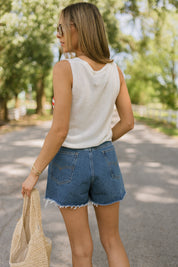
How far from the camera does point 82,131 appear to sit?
1851 millimetres

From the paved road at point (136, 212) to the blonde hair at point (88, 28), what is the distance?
1939 millimetres

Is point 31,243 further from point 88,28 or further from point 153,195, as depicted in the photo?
point 153,195

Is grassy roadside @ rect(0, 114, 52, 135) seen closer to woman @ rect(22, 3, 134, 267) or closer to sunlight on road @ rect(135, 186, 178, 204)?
sunlight on road @ rect(135, 186, 178, 204)

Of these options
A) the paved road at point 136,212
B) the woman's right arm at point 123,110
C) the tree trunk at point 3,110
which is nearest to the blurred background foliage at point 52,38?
the tree trunk at point 3,110

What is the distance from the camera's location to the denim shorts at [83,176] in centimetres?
183

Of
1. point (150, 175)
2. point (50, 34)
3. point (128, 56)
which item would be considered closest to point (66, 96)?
point (150, 175)

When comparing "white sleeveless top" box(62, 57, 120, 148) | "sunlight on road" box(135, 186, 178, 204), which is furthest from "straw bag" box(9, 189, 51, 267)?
"sunlight on road" box(135, 186, 178, 204)

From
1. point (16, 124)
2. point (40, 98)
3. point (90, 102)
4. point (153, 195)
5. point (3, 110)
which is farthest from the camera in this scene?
point (40, 98)

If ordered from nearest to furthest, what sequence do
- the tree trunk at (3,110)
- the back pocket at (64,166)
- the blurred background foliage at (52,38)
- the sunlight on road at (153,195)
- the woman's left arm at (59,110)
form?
the woman's left arm at (59,110), the back pocket at (64,166), the sunlight on road at (153,195), the blurred background foliage at (52,38), the tree trunk at (3,110)

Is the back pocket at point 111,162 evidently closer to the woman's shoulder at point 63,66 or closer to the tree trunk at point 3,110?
the woman's shoulder at point 63,66

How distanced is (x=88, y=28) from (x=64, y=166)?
0.78m

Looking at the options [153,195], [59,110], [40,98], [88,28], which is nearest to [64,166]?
[59,110]

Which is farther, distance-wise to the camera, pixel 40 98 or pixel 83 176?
pixel 40 98

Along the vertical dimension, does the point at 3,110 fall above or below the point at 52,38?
below
